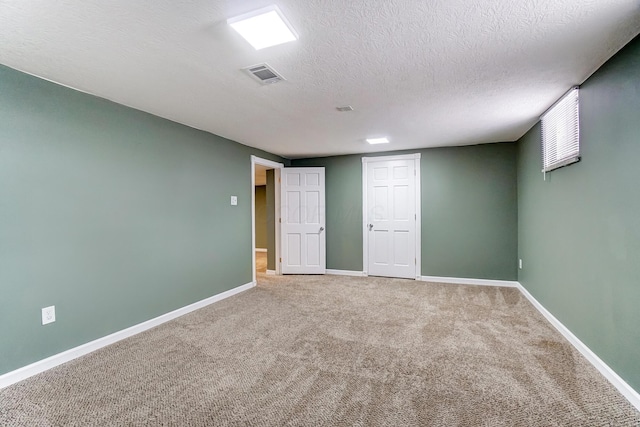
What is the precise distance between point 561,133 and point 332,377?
310 cm

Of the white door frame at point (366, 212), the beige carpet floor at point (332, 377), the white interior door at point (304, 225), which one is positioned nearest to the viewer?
the beige carpet floor at point (332, 377)

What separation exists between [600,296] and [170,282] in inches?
160

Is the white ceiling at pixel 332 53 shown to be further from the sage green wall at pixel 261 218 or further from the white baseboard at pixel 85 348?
the sage green wall at pixel 261 218

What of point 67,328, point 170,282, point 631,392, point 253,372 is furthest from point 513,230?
point 67,328

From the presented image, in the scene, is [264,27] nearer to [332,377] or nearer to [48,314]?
[332,377]

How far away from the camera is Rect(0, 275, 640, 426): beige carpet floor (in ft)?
5.91

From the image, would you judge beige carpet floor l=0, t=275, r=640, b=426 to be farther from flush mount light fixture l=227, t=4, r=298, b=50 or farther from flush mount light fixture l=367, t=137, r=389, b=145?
flush mount light fixture l=367, t=137, r=389, b=145

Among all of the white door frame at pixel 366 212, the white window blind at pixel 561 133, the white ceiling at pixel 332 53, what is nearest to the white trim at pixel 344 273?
the white door frame at pixel 366 212

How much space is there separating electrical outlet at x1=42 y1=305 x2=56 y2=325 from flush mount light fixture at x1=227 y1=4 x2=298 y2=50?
2593mm

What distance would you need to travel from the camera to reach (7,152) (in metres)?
2.19

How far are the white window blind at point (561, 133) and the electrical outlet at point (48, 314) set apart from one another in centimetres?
459

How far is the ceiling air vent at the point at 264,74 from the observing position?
220 cm

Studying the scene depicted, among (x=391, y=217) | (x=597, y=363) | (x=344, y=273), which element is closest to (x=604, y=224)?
(x=597, y=363)

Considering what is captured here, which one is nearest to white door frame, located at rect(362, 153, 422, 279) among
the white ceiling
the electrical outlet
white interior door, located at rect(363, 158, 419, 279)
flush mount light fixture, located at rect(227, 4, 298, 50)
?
white interior door, located at rect(363, 158, 419, 279)
